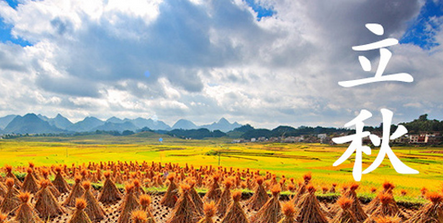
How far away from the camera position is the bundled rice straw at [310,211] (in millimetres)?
6406

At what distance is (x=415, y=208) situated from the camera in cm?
889

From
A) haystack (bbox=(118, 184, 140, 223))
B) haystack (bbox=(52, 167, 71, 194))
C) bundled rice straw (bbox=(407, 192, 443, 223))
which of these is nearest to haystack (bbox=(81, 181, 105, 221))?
haystack (bbox=(118, 184, 140, 223))

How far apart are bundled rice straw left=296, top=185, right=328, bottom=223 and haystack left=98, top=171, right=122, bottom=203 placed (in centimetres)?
655

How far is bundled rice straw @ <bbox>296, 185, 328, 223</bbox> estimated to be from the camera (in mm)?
6406

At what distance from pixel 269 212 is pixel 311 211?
4.41 feet

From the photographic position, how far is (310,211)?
6449 millimetres

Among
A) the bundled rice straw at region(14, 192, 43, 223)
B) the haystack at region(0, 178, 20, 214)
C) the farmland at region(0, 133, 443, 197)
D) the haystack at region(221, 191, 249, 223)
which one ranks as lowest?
the farmland at region(0, 133, 443, 197)

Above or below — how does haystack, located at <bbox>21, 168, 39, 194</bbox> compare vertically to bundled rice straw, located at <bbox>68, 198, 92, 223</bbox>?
below

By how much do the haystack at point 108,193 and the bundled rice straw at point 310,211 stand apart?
Answer: 6.55 m

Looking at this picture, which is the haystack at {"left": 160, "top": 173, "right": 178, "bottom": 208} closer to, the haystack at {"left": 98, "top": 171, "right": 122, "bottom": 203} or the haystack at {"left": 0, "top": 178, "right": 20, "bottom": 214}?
the haystack at {"left": 98, "top": 171, "right": 122, "bottom": 203}

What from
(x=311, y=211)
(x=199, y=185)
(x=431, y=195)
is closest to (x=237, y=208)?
(x=311, y=211)

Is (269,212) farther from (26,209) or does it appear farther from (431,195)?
(26,209)

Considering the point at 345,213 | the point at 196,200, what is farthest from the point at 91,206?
the point at 345,213

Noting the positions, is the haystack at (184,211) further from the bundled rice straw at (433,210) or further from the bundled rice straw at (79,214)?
the bundled rice straw at (433,210)
